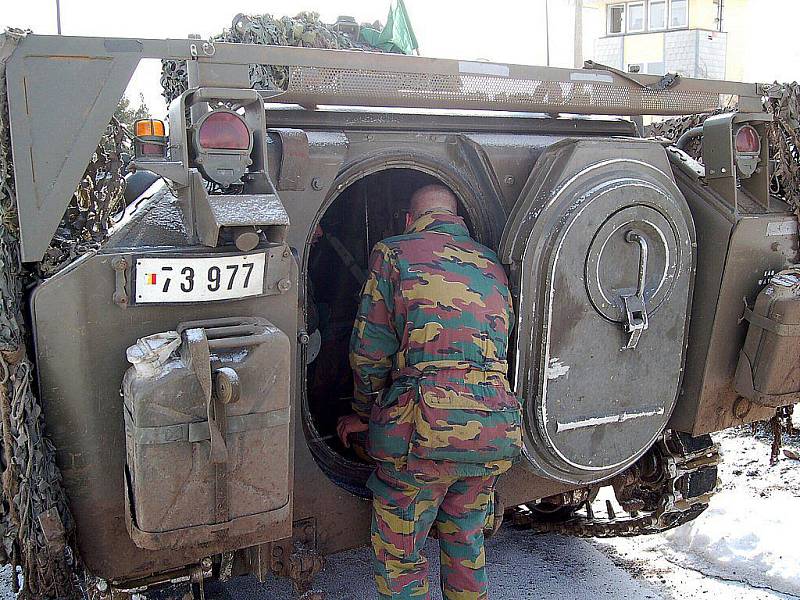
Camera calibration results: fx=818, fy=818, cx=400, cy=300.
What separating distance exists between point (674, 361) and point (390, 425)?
1280 mm

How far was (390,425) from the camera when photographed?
9.39 feet

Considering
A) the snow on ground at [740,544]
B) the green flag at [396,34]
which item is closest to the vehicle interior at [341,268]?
the green flag at [396,34]

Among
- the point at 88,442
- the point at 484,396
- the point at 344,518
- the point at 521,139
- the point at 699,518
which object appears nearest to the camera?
the point at 88,442

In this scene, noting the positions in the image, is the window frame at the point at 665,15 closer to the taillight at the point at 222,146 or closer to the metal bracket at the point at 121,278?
the taillight at the point at 222,146

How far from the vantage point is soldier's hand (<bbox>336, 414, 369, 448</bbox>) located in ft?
10.3

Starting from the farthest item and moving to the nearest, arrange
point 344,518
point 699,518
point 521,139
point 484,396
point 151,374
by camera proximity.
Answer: point 699,518
point 521,139
point 344,518
point 484,396
point 151,374

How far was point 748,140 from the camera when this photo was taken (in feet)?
11.6

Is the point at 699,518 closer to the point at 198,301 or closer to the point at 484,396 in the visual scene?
the point at 484,396

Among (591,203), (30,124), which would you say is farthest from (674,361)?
(30,124)

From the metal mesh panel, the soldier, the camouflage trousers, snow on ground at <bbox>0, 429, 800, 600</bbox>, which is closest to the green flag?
the metal mesh panel

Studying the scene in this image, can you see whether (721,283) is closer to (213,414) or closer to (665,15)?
(213,414)

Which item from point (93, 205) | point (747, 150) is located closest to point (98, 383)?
point (93, 205)

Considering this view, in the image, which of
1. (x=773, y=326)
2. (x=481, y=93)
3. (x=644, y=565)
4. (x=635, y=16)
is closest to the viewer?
(x=481, y=93)

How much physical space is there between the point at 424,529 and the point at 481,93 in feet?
5.31
